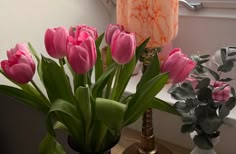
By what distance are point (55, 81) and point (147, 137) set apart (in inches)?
14.7

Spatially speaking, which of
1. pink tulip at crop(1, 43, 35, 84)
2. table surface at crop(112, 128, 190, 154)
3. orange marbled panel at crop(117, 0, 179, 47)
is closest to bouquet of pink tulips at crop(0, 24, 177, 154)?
pink tulip at crop(1, 43, 35, 84)


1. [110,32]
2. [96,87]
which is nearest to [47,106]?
[96,87]

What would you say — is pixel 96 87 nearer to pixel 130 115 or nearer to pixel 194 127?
pixel 130 115

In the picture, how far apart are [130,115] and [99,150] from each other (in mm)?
106

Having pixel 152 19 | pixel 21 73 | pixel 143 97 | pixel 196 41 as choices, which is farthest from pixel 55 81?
pixel 196 41

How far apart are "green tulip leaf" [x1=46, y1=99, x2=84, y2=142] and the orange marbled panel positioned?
296 millimetres

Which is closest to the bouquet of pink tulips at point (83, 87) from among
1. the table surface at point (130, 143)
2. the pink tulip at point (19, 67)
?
the pink tulip at point (19, 67)

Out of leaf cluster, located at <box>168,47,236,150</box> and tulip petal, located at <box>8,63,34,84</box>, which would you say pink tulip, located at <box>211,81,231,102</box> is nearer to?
leaf cluster, located at <box>168,47,236,150</box>

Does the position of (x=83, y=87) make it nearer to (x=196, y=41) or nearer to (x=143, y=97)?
(x=143, y=97)

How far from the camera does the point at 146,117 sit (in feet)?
2.70

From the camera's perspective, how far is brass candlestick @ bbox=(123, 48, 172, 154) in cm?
80

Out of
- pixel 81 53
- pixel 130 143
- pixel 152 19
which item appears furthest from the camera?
pixel 130 143

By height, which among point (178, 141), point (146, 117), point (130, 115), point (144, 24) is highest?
point (144, 24)

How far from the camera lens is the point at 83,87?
537mm
